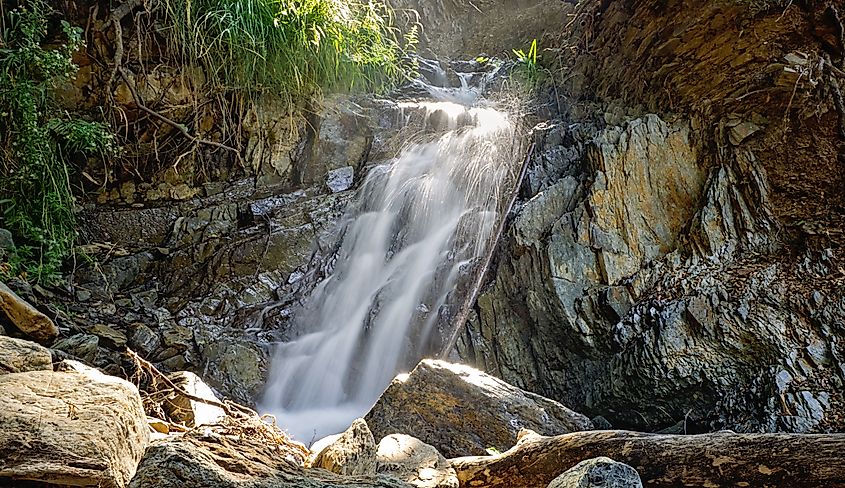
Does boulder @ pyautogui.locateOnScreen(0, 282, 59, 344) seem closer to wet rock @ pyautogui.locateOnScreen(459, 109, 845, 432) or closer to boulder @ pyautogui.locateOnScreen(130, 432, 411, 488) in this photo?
boulder @ pyautogui.locateOnScreen(130, 432, 411, 488)

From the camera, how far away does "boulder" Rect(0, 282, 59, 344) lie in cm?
267

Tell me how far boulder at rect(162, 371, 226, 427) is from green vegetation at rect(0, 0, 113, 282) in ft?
5.88

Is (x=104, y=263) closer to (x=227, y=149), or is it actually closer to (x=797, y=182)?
(x=227, y=149)

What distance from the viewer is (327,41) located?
5.14 meters

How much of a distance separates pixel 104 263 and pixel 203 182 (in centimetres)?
117

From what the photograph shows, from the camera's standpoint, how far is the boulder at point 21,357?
5.89 feet

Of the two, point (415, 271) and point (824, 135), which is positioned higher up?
point (824, 135)

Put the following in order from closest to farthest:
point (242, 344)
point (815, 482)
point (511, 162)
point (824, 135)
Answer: point (815, 482)
point (824, 135)
point (242, 344)
point (511, 162)

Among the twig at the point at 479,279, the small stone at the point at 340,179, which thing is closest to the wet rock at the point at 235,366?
the twig at the point at 479,279

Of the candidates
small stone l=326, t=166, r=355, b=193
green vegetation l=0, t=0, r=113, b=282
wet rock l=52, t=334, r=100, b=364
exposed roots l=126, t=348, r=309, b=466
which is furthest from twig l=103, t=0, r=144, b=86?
exposed roots l=126, t=348, r=309, b=466

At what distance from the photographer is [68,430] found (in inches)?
56.2

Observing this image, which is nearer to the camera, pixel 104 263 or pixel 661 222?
pixel 661 222

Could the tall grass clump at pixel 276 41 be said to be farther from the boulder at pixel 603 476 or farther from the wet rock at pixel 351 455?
the boulder at pixel 603 476

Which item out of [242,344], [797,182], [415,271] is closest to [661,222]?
[797,182]
